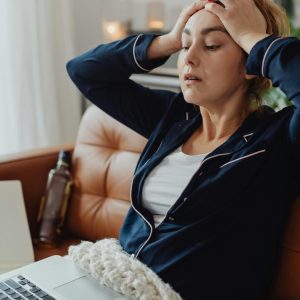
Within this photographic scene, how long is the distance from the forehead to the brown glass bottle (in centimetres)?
77

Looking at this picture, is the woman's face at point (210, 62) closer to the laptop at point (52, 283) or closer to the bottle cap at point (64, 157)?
the laptop at point (52, 283)

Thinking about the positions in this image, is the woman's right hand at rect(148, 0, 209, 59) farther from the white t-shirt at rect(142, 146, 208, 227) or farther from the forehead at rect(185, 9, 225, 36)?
the white t-shirt at rect(142, 146, 208, 227)

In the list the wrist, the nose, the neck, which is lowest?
the neck

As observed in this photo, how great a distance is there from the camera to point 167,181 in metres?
1.23

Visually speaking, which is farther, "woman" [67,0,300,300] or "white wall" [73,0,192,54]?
"white wall" [73,0,192,54]

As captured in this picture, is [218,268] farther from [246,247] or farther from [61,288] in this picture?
[61,288]

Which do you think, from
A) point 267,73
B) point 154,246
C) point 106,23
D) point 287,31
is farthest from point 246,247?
point 106,23

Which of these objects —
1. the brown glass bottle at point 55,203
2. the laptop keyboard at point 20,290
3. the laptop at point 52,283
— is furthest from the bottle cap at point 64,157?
the laptop keyboard at point 20,290

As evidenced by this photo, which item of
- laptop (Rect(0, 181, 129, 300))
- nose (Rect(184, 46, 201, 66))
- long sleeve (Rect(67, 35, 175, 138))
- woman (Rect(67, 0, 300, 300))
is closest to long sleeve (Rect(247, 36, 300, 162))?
woman (Rect(67, 0, 300, 300))

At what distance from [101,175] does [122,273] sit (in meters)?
0.67

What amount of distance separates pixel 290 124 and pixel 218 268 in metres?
0.34

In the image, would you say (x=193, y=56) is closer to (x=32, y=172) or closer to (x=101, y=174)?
(x=101, y=174)

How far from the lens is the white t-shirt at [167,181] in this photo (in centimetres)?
120

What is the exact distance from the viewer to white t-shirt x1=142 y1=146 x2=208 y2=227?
1.20m
